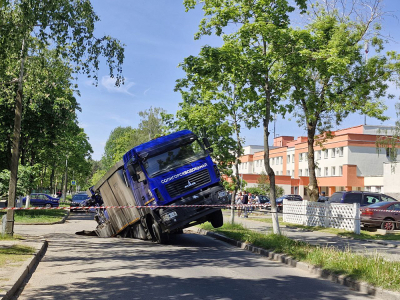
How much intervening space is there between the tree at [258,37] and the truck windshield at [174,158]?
273cm

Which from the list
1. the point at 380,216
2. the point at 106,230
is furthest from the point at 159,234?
the point at 380,216

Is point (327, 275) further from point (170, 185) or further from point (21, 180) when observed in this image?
point (21, 180)

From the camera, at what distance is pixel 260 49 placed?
15930mm

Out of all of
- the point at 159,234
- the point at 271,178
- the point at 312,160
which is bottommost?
the point at 159,234

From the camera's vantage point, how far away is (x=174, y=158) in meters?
14.7

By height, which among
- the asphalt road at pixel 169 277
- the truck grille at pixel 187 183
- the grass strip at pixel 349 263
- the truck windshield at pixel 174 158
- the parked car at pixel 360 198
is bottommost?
the asphalt road at pixel 169 277

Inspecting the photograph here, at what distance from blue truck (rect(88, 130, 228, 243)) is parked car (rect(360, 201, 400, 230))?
8.97 m

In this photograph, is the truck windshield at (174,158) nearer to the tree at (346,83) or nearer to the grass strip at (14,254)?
the grass strip at (14,254)

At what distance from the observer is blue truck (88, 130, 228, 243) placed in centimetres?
1395

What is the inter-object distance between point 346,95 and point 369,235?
8.66m

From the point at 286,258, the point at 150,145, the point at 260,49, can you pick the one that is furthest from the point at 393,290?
the point at 260,49

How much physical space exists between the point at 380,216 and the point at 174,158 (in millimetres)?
11509

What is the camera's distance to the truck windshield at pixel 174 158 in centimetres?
1430

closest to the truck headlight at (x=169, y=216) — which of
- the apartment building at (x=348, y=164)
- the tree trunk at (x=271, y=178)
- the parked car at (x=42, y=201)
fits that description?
the tree trunk at (x=271, y=178)
